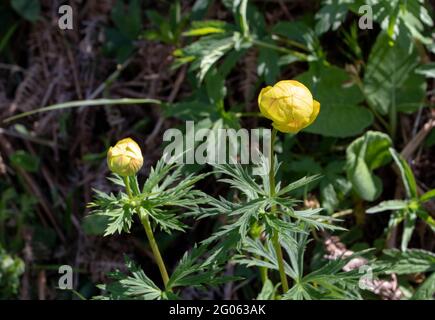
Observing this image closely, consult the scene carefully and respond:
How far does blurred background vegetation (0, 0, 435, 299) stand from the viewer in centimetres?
213

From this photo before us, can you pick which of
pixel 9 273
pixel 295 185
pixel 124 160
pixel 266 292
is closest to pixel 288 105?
pixel 295 185

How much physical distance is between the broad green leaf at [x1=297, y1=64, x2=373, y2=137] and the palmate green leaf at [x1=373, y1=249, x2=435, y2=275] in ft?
1.40

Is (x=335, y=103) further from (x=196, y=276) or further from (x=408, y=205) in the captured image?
(x=196, y=276)

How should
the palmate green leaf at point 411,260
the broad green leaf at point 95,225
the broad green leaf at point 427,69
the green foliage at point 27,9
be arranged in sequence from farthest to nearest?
the green foliage at point 27,9 < the broad green leaf at point 95,225 < the broad green leaf at point 427,69 < the palmate green leaf at point 411,260

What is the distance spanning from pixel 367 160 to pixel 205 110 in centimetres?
53

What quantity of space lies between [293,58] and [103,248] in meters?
0.92

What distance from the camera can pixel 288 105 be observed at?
141 cm

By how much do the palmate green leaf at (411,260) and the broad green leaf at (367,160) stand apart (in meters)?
0.20

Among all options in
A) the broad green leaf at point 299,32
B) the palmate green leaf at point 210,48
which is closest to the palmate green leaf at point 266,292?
the palmate green leaf at point 210,48

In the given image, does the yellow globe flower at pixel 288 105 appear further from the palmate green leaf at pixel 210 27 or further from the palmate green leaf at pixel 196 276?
the palmate green leaf at pixel 210 27

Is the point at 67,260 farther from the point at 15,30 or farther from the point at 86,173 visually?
the point at 15,30

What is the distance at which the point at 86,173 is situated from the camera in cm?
254

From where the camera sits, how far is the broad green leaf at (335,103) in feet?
7.25
